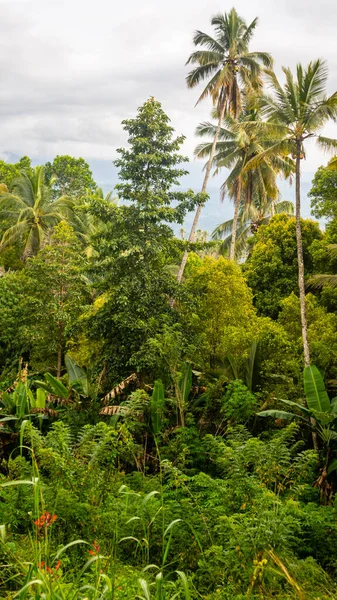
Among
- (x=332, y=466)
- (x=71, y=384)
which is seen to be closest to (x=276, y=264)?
Result: (x=71, y=384)

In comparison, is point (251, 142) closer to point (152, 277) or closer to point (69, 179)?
point (152, 277)

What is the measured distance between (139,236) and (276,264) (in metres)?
6.87

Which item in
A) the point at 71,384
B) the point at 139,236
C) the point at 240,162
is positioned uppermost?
the point at 240,162

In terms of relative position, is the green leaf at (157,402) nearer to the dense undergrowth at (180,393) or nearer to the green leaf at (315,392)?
the dense undergrowth at (180,393)

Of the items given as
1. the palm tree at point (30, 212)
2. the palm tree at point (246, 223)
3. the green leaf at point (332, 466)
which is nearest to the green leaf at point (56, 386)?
the green leaf at point (332, 466)

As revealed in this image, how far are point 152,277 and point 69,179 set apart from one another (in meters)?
33.8

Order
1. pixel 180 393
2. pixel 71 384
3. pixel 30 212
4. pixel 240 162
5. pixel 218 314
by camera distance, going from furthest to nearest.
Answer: pixel 30 212 < pixel 240 162 < pixel 218 314 < pixel 71 384 < pixel 180 393

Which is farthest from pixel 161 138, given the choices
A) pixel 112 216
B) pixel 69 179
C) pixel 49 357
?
pixel 69 179

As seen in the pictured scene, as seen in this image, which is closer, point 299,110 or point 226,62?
point 299,110

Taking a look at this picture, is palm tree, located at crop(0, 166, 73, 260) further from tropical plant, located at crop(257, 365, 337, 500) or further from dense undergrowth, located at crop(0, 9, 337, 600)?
tropical plant, located at crop(257, 365, 337, 500)

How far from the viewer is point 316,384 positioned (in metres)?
9.77

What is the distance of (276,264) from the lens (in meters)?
18.7

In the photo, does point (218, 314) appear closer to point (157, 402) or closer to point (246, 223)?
point (157, 402)

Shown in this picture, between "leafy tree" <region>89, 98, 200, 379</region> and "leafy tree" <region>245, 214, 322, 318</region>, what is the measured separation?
5.61 m
